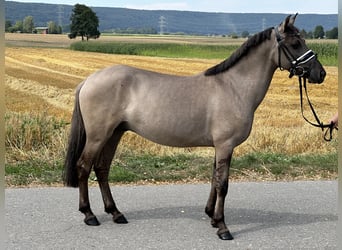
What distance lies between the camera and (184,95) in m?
4.98

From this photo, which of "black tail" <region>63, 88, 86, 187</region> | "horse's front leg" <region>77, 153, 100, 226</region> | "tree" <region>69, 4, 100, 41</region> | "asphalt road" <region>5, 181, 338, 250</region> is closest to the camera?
"asphalt road" <region>5, 181, 338, 250</region>

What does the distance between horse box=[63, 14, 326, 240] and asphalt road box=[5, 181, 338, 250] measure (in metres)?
0.24

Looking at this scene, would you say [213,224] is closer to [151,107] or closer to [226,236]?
[226,236]

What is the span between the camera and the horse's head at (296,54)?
4824 millimetres

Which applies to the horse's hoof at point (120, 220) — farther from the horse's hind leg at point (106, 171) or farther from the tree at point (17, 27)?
the tree at point (17, 27)

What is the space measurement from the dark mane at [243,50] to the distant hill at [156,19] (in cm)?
653

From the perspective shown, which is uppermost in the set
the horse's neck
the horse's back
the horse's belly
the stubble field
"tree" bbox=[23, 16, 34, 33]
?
"tree" bbox=[23, 16, 34, 33]

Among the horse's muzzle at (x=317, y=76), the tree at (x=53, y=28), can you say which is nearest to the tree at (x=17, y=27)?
the tree at (x=53, y=28)

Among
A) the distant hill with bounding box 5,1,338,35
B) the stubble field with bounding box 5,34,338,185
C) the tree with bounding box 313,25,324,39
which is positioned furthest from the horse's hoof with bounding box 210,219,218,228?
the tree with bounding box 313,25,324,39

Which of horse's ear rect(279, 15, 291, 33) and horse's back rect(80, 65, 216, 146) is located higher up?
horse's ear rect(279, 15, 291, 33)

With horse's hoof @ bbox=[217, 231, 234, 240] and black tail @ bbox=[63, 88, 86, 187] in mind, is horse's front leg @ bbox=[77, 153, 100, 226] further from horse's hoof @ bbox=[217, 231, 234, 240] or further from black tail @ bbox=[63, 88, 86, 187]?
horse's hoof @ bbox=[217, 231, 234, 240]

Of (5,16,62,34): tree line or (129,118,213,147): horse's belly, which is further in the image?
(5,16,62,34): tree line

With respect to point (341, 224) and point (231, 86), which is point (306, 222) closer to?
point (231, 86)

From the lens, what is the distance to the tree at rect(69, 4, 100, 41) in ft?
43.4
